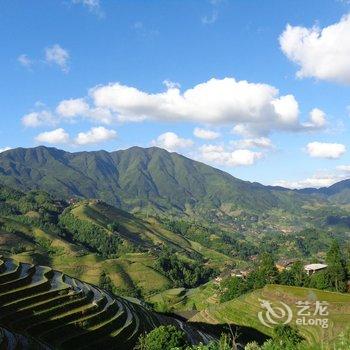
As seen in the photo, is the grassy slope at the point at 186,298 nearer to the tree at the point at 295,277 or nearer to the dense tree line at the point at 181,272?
the dense tree line at the point at 181,272

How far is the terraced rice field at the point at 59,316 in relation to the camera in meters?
41.2

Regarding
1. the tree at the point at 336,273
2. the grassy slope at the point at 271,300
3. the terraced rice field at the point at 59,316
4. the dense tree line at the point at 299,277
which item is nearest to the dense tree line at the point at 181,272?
the dense tree line at the point at 299,277

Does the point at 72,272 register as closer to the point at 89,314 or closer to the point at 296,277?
the point at 296,277

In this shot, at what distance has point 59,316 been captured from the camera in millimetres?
45375

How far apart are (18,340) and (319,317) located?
49.6 m

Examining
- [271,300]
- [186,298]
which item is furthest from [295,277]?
[186,298]

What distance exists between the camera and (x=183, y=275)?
618 feet

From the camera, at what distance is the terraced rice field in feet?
135

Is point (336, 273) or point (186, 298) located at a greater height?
point (336, 273)

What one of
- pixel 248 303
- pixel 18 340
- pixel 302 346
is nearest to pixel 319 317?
pixel 248 303

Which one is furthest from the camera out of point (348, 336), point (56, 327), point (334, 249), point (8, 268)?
point (334, 249)

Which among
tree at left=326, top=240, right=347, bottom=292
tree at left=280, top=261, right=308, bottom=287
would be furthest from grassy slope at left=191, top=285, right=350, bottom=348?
tree at left=280, top=261, right=308, bottom=287

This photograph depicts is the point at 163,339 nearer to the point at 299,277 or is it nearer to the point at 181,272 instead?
the point at 299,277

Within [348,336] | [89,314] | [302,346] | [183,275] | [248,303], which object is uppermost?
[348,336]
